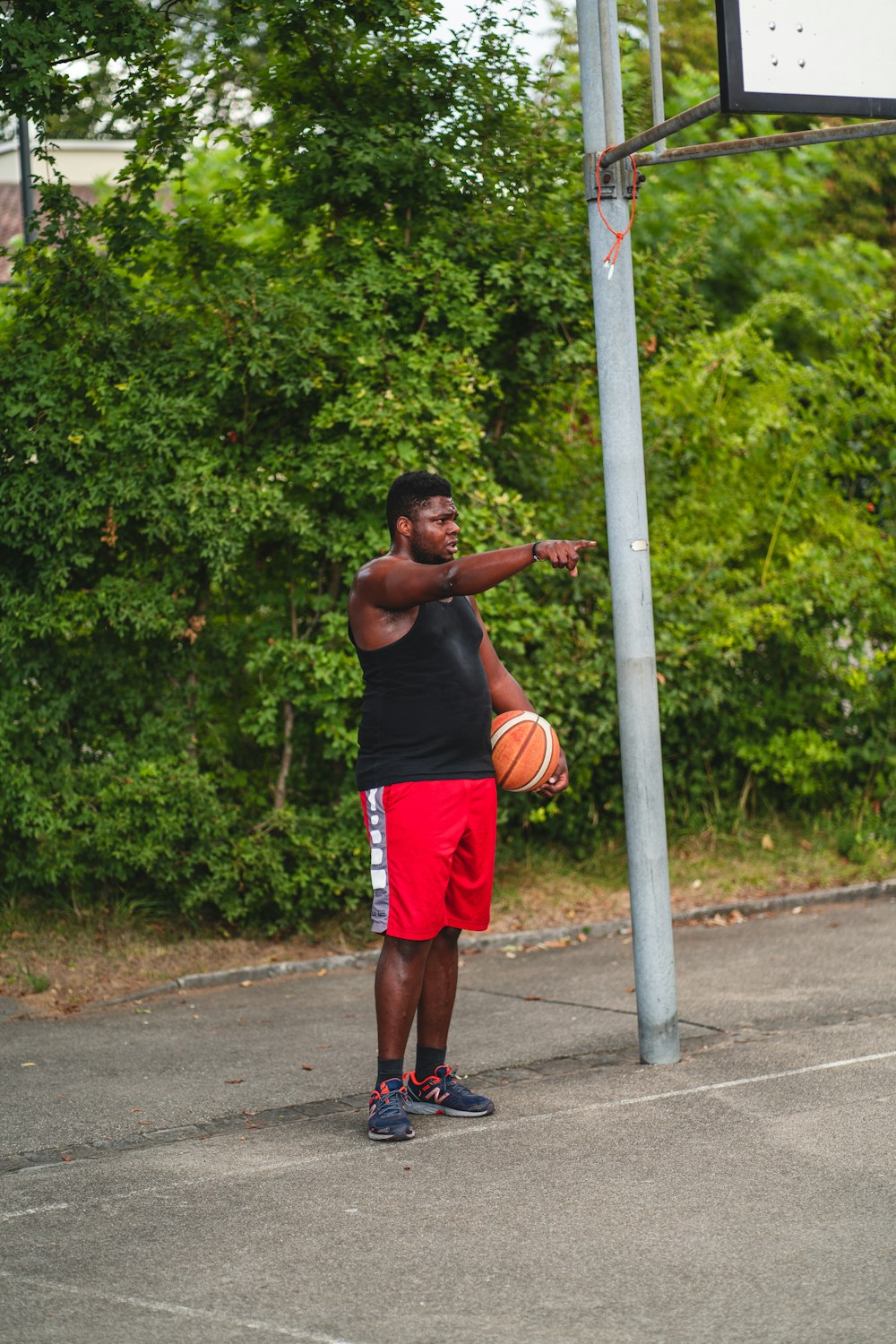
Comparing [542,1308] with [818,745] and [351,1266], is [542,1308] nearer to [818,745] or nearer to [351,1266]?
[351,1266]

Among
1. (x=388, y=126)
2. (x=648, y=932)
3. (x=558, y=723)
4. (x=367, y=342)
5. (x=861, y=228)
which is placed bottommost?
(x=648, y=932)

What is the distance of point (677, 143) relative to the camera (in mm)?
18016

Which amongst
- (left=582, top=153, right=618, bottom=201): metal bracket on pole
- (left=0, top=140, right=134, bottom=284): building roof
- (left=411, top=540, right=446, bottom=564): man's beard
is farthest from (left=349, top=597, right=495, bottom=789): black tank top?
(left=0, top=140, right=134, bottom=284): building roof

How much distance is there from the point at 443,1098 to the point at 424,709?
1.42 metres

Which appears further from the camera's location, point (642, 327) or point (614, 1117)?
point (642, 327)

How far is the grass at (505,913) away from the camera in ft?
26.0

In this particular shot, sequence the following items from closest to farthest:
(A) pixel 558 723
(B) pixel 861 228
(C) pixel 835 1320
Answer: (C) pixel 835 1320, (A) pixel 558 723, (B) pixel 861 228

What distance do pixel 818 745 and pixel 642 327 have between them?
292cm

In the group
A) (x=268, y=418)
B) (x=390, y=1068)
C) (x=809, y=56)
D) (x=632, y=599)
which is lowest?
(x=390, y=1068)

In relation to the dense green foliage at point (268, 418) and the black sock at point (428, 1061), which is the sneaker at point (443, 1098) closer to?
the black sock at point (428, 1061)

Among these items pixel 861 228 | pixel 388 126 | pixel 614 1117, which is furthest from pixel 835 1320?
pixel 861 228

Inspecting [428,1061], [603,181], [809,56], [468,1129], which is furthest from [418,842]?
[809,56]

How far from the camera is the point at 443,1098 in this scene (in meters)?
5.67

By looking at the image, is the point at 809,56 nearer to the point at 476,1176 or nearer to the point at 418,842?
the point at 418,842
